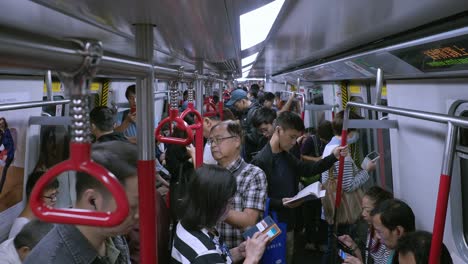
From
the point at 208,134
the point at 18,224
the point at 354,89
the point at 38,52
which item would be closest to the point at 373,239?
the point at 208,134

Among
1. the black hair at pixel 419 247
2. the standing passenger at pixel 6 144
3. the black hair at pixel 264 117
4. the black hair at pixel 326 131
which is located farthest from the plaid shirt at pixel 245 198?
the black hair at pixel 326 131

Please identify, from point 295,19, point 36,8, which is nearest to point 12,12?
point 36,8

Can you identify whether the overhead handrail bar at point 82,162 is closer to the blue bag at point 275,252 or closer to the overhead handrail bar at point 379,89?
the blue bag at point 275,252

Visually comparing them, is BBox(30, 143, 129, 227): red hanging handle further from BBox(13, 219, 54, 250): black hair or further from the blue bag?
the blue bag

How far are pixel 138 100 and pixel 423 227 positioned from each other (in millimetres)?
2211

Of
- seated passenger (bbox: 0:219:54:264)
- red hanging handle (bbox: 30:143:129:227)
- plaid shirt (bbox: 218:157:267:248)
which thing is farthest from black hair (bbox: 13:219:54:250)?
red hanging handle (bbox: 30:143:129:227)

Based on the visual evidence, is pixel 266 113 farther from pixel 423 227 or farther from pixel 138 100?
pixel 138 100

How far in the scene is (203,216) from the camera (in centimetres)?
162

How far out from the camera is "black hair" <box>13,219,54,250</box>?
79.0 inches

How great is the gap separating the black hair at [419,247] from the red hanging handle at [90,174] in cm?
150

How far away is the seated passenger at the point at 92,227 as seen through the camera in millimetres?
1070

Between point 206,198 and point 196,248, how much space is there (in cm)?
20

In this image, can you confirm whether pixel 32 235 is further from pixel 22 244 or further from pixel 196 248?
pixel 196 248

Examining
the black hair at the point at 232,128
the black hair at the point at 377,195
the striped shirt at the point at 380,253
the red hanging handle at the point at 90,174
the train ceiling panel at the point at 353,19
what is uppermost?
the train ceiling panel at the point at 353,19
